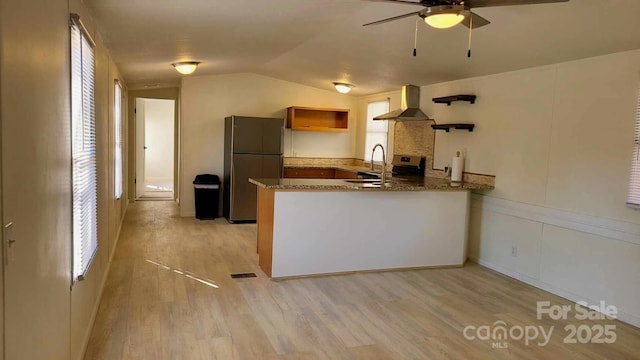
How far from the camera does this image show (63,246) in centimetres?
215

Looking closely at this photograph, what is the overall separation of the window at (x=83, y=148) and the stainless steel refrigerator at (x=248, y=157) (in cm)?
376

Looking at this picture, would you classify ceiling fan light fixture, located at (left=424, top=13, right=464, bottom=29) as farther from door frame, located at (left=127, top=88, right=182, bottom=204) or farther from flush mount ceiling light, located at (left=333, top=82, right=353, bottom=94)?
door frame, located at (left=127, top=88, right=182, bottom=204)

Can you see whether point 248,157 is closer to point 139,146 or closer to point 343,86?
point 343,86

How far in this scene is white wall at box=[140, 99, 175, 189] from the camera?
1295cm

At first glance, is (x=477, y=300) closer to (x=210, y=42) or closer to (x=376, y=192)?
(x=376, y=192)

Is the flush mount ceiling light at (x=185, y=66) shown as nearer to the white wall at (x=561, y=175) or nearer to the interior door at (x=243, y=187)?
the interior door at (x=243, y=187)

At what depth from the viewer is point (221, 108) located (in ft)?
24.7

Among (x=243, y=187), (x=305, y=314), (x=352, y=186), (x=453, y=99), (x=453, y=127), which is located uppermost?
(x=453, y=99)

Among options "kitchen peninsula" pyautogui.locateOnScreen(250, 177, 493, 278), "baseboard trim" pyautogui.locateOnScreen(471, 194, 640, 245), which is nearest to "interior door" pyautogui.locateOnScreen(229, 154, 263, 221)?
"kitchen peninsula" pyautogui.locateOnScreen(250, 177, 493, 278)

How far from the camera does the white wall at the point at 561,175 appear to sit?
355 centimetres

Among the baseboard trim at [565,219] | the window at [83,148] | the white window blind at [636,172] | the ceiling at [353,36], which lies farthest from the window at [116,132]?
the white window blind at [636,172]

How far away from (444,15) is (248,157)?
4.93 m

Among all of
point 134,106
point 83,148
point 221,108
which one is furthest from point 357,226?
point 134,106

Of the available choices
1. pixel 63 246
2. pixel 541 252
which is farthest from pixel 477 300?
pixel 63 246
